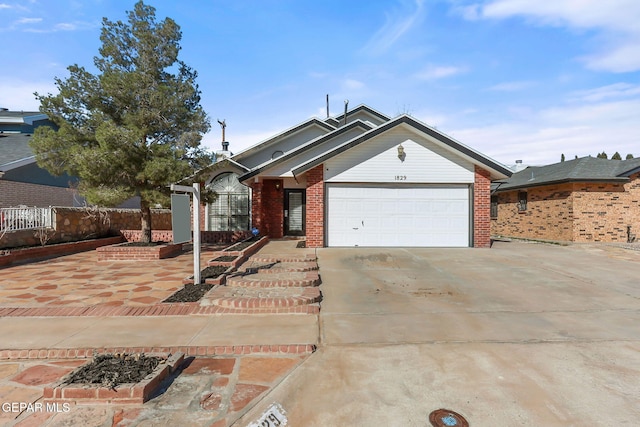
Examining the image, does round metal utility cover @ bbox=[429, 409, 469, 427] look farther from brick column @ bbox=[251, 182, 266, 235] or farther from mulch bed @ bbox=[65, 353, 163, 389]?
brick column @ bbox=[251, 182, 266, 235]

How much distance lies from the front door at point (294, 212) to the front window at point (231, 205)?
190 cm

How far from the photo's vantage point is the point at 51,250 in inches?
438

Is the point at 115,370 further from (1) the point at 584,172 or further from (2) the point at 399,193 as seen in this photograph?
(1) the point at 584,172

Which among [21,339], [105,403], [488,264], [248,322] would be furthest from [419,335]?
[488,264]

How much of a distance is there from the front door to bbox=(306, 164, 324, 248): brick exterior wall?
3.67 metres

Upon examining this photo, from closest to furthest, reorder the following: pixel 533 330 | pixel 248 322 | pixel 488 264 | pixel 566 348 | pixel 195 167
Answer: pixel 566 348, pixel 533 330, pixel 248 322, pixel 488 264, pixel 195 167

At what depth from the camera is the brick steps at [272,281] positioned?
6.52 metres

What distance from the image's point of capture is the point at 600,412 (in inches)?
110

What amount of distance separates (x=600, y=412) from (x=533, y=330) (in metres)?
1.85

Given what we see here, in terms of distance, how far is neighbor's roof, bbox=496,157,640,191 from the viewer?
15.2m

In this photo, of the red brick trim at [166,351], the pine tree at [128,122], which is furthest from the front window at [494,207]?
the red brick trim at [166,351]

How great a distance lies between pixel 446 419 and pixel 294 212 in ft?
45.3

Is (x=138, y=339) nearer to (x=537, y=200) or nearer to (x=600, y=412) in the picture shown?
(x=600, y=412)

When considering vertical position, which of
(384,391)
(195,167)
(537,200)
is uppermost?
(195,167)
